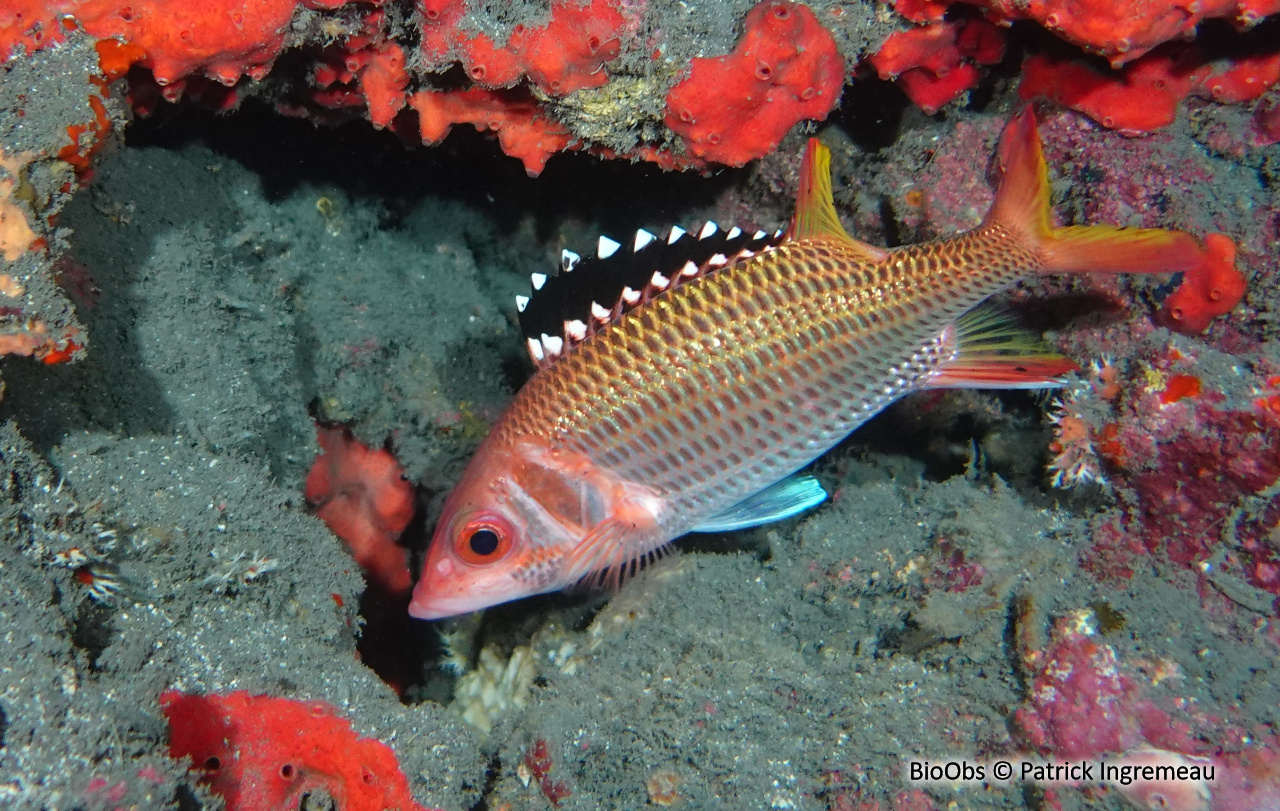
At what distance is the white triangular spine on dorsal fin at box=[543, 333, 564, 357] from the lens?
3.38 meters

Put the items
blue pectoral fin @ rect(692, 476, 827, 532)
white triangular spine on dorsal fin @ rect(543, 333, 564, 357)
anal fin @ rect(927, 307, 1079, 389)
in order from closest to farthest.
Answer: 1. anal fin @ rect(927, 307, 1079, 389)
2. white triangular spine on dorsal fin @ rect(543, 333, 564, 357)
3. blue pectoral fin @ rect(692, 476, 827, 532)

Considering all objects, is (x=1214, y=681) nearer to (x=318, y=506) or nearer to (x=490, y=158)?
(x=318, y=506)

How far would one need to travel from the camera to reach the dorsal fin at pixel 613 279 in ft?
10.7

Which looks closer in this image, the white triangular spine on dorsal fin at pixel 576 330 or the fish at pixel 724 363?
the fish at pixel 724 363

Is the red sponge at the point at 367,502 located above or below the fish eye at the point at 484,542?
below

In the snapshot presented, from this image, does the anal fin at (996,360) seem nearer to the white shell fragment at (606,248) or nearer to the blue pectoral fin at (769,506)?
the blue pectoral fin at (769,506)

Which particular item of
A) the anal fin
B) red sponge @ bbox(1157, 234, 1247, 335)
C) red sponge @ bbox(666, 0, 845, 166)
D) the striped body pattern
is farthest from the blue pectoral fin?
red sponge @ bbox(1157, 234, 1247, 335)

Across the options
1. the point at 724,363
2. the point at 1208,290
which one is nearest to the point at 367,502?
the point at 724,363

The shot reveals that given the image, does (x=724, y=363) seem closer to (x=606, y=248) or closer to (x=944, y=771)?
(x=606, y=248)

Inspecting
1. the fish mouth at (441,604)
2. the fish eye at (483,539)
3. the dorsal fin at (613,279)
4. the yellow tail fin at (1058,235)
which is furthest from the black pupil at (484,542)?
the yellow tail fin at (1058,235)

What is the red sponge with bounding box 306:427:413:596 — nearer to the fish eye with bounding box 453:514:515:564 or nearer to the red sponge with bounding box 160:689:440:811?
the fish eye with bounding box 453:514:515:564

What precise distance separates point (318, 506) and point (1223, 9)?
5357mm

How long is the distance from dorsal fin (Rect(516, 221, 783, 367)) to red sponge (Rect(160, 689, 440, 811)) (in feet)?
5.94

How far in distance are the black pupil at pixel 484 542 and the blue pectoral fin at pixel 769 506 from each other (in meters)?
1.01
